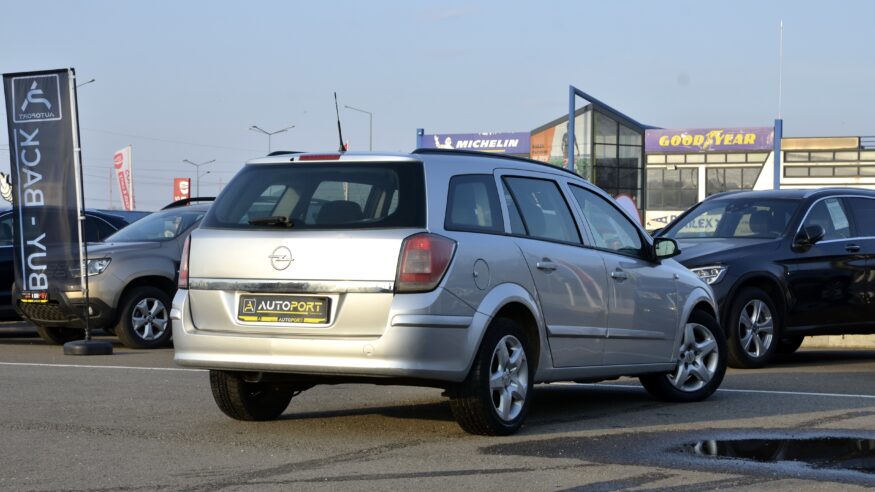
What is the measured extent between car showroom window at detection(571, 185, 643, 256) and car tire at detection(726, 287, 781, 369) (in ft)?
11.3

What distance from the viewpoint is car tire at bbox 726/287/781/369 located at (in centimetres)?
1294

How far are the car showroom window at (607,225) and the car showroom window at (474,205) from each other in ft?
3.74

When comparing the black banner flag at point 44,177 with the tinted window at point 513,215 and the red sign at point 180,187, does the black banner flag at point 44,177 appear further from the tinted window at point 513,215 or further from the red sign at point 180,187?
the red sign at point 180,187

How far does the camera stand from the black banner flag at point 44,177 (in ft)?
51.0

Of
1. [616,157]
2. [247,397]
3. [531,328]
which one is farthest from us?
[616,157]

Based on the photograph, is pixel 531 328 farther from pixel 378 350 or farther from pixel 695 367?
pixel 695 367

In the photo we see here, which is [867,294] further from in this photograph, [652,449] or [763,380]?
[652,449]

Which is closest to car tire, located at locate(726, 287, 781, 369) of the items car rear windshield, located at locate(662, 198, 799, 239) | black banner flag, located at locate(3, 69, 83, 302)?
car rear windshield, located at locate(662, 198, 799, 239)

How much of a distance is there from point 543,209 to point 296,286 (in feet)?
6.36

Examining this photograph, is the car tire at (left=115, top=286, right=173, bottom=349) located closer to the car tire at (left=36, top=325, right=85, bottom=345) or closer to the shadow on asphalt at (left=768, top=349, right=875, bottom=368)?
the car tire at (left=36, top=325, right=85, bottom=345)

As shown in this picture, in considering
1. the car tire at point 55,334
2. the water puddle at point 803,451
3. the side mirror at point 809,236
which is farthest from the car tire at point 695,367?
the car tire at point 55,334

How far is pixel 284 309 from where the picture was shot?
766 centimetres

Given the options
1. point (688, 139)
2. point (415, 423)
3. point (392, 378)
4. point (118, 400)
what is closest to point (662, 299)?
point (415, 423)

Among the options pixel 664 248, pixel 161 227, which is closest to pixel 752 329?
pixel 664 248
